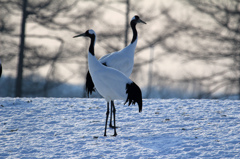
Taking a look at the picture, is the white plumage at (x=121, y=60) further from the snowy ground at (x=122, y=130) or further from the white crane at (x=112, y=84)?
the snowy ground at (x=122, y=130)

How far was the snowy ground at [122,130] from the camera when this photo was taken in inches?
236

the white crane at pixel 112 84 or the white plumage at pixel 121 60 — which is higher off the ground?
the white plumage at pixel 121 60

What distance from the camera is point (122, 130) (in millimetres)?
7270

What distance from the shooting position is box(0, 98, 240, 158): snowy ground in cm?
598

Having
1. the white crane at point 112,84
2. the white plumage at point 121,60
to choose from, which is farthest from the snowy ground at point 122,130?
the white plumage at point 121,60

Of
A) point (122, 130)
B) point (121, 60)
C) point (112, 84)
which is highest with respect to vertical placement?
point (121, 60)

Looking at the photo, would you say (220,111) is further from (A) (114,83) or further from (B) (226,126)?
(A) (114,83)

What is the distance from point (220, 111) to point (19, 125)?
5143 mm

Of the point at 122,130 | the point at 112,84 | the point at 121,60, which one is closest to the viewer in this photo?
the point at 112,84

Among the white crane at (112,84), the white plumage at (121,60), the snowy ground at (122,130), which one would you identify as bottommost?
the snowy ground at (122,130)

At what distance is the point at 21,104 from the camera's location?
9961 mm

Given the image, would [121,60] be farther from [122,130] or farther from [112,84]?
[122,130]

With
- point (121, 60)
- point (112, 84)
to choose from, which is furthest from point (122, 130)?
point (121, 60)

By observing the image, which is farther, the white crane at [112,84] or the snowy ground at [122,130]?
the white crane at [112,84]
